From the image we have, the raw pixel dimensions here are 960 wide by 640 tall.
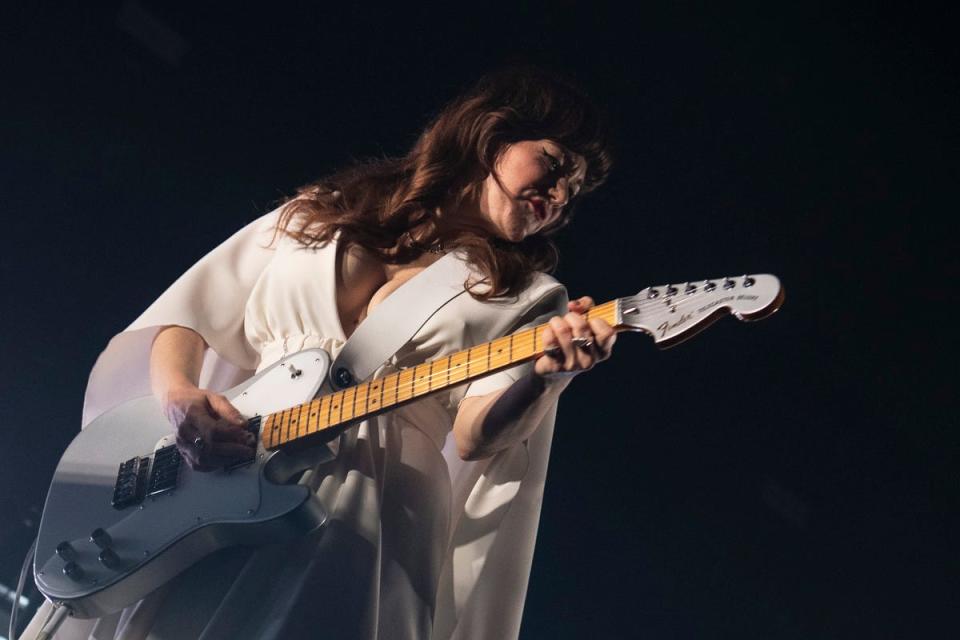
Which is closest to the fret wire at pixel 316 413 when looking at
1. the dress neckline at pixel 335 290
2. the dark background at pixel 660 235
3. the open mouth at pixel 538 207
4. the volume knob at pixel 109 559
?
the dress neckline at pixel 335 290

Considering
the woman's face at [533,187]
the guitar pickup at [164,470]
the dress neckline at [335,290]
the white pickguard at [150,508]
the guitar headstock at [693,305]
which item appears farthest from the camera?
the woman's face at [533,187]

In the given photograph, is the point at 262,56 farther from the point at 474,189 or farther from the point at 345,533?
the point at 345,533

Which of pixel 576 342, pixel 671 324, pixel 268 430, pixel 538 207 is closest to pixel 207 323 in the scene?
pixel 268 430

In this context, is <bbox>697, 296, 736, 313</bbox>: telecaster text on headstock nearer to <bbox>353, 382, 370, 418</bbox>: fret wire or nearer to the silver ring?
the silver ring

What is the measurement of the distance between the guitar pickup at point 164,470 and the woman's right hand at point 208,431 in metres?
0.03

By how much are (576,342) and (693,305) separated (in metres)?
0.16

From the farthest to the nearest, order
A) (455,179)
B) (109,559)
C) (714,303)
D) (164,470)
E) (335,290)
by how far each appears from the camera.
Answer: (455,179) → (335,290) → (164,470) → (109,559) → (714,303)

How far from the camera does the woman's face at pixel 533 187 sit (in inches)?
71.1

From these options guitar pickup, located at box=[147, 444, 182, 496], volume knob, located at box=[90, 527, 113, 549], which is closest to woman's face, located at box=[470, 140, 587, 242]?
guitar pickup, located at box=[147, 444, 182, 496]

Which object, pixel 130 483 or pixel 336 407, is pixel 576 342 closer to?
pixel 336 407

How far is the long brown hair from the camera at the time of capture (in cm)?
181

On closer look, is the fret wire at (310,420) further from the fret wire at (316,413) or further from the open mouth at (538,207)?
the open mouth at (538,207)

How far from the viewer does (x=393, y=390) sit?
4.79 feet

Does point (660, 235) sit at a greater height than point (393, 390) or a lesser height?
lesser
